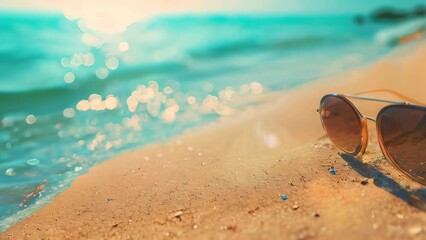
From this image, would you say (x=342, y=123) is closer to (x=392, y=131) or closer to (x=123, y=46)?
(x=392, y=131)

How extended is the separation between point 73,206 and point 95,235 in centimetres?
53

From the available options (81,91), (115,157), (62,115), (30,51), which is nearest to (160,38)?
(30,51)

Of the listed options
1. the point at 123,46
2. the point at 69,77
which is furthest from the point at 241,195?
the point at 123,46

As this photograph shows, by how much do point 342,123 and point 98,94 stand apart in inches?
225

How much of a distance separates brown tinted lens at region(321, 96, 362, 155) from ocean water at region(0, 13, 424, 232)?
165 cm

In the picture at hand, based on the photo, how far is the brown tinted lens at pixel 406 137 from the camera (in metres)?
1.93

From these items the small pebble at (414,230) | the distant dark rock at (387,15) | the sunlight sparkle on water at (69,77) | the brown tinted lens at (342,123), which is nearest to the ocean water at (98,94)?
the sunlight sparkle on water at (69,77)

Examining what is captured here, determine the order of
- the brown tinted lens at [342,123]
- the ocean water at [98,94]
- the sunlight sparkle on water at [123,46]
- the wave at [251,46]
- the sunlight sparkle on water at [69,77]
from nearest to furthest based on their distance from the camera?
the brown tinted lens at [342,123]
the ocean water at [98,94]
the sunlight sparkle on water at [69,77]
the wave at [251,46]
the sunlight sparkle on water at [123,46]

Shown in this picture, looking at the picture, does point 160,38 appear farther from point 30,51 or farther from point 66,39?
point 30,51

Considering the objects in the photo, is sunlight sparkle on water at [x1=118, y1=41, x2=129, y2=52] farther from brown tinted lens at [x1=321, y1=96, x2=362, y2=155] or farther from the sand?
brown tinted lens at [x1=321, y1=96, x2=362, y2=155]

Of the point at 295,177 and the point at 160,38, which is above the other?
the point at 160,38

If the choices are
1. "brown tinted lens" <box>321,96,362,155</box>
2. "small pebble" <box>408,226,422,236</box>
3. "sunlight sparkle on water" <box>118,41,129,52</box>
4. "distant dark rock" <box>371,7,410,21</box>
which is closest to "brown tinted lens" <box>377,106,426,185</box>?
"brown tinted lens" <box>321,96,362,155</box>

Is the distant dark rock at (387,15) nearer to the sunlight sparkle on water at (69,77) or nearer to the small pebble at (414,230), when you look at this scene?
the sunlight sparkle on water at (69,77)

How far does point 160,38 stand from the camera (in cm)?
1816
